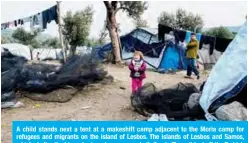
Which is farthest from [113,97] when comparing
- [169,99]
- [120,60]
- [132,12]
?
[132,12]

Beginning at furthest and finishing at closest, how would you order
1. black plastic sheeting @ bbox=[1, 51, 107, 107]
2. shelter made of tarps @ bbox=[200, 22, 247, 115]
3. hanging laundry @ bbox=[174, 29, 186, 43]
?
hanging laundry @ bbox=[174, 29, 186, 43], black plastic sheeting @ bbox=[1, 51, 107, 107], shelter made of tarps @ bbox=[200, 22, 247, 115]

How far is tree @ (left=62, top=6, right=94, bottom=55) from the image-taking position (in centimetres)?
2650

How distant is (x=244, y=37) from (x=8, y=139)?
12.1 ft

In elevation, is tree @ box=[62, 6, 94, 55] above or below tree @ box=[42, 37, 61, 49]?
above

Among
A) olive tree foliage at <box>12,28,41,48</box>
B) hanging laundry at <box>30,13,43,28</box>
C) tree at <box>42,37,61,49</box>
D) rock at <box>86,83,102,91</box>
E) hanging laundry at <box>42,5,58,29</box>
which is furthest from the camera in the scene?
tree at <box>42,37,61,49</box>

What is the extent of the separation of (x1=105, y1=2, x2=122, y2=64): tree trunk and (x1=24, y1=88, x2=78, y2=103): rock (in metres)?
7.02

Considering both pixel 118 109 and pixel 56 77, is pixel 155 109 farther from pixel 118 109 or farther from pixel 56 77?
pixel 56 77

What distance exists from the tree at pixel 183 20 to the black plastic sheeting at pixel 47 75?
78.2ft

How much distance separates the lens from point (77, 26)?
26.8 meters

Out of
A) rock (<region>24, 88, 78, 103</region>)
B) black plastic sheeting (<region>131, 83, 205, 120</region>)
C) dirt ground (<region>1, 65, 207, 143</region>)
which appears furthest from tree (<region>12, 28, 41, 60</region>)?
black plastic sheeting (<region>131, 83, 205, 120</region>)

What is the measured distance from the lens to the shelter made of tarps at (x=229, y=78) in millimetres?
5465

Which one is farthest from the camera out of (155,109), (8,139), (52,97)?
(52,97)

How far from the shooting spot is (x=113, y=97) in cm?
790

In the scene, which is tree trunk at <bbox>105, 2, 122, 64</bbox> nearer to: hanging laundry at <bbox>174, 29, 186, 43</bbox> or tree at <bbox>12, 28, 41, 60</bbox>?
hanging laundry at <bbox>174, 29, 186, 43</bbox>
